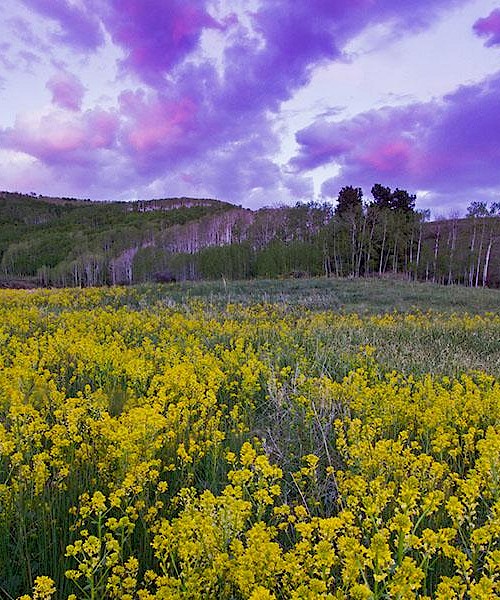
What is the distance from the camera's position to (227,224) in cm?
9544

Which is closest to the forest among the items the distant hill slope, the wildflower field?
the distant hill slope

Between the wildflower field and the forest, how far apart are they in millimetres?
22600

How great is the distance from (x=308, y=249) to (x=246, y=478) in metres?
55.2

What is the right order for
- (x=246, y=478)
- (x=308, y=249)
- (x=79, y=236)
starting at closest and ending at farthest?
(x=246, y=478), (x=308, y=249), (x=79, y=236)

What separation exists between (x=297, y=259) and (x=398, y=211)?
14.1 m

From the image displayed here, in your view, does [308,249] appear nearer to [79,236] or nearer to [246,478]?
[246,478]

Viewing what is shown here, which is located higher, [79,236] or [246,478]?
[79,236]

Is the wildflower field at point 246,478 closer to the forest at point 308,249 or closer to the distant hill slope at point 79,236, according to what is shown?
the forest at point 308,249

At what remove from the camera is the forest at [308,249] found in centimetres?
5322

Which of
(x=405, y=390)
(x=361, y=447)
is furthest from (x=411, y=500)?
(x=405, y=390)

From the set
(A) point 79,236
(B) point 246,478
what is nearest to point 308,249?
(B) point 246,478

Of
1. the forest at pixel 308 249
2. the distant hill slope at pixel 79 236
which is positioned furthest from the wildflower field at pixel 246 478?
the distant hill slope at pixel 79 236

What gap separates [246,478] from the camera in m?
2.38

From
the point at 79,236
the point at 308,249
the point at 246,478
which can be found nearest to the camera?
the point at 246,478
